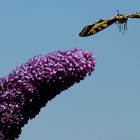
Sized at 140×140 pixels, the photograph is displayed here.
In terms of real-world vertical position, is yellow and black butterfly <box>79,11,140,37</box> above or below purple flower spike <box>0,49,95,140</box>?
above

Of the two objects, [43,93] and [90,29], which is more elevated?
[90,29]

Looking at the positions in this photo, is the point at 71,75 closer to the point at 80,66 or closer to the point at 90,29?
the point at 80,66

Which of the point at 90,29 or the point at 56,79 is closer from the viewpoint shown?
the point at 56,79

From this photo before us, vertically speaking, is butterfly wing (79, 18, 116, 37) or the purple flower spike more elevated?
butterfly wing (79, 18, 116, 37)

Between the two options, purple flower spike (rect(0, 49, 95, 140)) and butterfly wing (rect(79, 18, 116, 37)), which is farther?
butterfly wing (rect(79, 18, 116, 37))

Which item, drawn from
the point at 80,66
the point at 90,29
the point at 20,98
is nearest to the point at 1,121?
the point at 20,98
